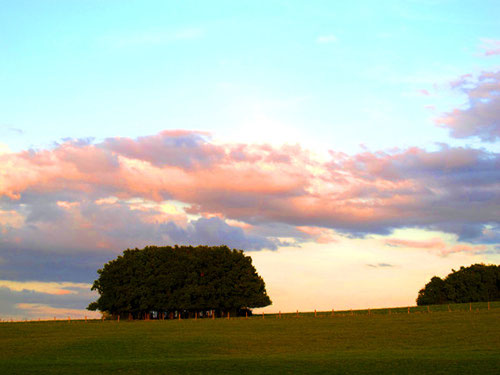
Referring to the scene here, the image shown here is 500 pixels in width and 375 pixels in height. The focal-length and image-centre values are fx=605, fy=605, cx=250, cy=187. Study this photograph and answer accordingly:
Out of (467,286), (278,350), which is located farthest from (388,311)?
(278,350)

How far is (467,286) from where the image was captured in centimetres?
14225

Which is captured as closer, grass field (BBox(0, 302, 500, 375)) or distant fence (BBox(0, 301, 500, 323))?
grass field (BBox(0, 302, 500, 375))

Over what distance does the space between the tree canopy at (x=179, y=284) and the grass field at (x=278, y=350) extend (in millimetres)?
29676

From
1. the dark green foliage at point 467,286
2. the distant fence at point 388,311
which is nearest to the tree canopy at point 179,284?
the distant fence at point 388,311

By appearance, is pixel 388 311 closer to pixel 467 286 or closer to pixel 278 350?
pixel 467 286

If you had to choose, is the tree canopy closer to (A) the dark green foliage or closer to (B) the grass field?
(B) the grass field

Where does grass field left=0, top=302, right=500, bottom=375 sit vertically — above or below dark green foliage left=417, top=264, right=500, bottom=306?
below

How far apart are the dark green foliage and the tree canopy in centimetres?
5008

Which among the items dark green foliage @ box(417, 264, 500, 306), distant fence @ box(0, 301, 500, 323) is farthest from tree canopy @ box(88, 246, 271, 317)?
dark green foliage @ box(417, 264, 500, 306)

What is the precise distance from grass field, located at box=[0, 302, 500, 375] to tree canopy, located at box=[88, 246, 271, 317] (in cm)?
2968

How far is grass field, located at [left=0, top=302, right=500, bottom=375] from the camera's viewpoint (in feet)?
126

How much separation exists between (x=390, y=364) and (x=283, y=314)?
87.7 meters

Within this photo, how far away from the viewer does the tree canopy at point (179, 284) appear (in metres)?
115

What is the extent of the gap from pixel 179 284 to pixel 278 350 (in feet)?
220
